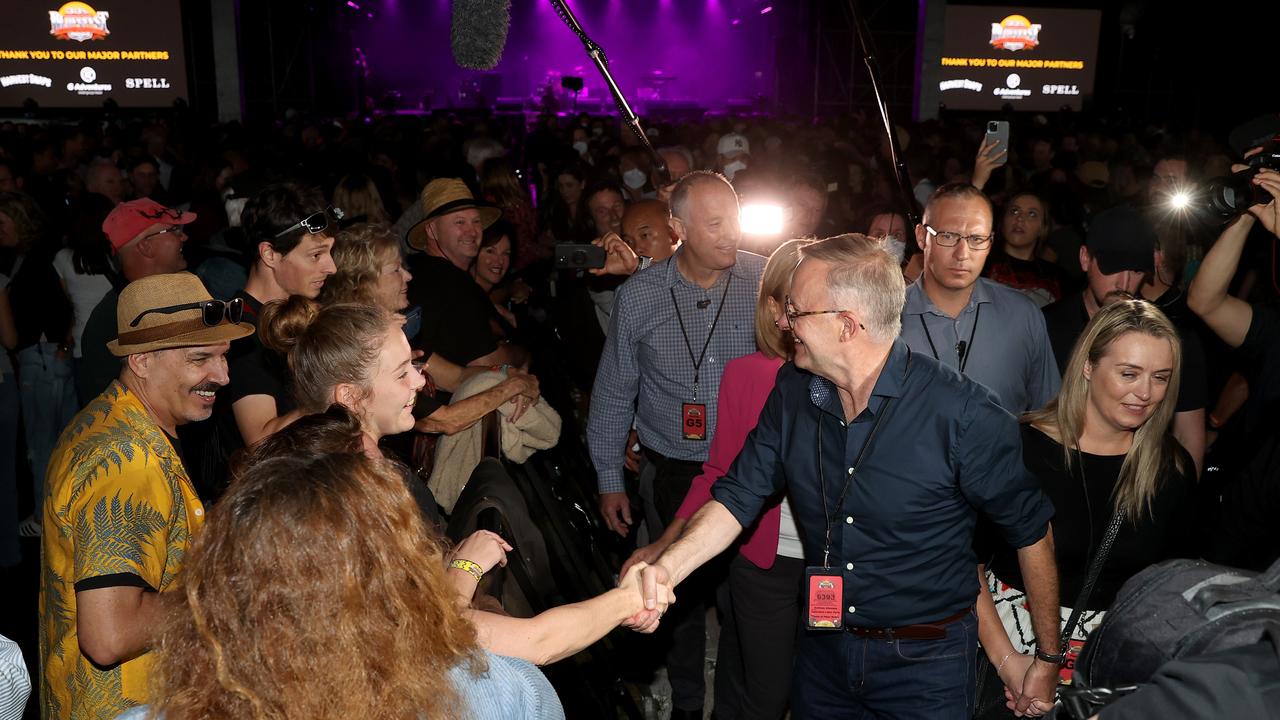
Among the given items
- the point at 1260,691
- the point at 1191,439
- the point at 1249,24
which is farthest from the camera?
the point at 1249,24

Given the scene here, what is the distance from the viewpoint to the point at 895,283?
8.75 ft

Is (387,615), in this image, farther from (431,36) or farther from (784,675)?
(431,36)

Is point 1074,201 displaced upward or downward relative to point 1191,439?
upward

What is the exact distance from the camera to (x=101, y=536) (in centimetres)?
217

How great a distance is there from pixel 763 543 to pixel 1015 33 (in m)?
18.8

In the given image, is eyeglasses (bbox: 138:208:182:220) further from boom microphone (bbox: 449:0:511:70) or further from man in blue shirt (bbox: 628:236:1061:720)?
man in blue shirt (bbox: 628:236:1061:720)

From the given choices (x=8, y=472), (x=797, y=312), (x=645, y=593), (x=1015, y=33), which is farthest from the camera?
(x=1015, y=33)

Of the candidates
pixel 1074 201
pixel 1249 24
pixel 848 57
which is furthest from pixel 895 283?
pixel 848 57

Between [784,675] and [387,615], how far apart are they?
2.36m

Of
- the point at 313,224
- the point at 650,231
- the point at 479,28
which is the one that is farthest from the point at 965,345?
the point at 313,224

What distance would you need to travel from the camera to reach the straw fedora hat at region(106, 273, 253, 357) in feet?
8.46

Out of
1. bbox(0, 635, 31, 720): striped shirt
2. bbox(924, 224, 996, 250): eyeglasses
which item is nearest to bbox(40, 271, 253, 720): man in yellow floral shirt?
bbox(0, 635, 31, 720): striped shirt

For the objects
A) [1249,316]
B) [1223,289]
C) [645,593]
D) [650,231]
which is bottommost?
[645,593]

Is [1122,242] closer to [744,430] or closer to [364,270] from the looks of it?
[744,430]
